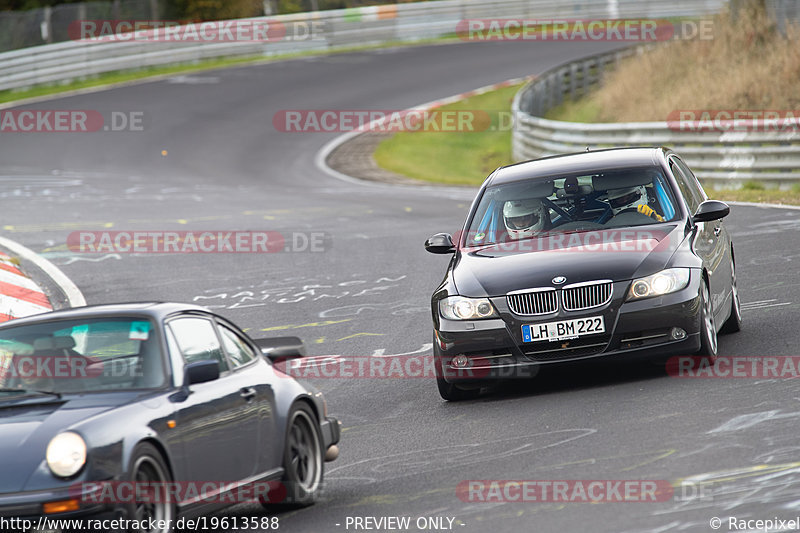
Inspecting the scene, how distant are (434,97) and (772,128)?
17.0 m

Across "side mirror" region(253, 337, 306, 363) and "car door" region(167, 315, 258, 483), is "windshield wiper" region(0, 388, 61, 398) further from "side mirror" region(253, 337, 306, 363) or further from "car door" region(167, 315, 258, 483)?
"side mirror" region(253, 337, 306, 363)

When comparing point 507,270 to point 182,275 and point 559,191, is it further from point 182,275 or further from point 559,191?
point 182,275

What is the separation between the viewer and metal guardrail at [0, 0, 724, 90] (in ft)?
132

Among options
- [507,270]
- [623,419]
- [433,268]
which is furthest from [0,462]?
[433,268]

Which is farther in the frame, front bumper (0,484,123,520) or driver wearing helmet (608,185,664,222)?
driver wearing helmet (608,185,664,222)

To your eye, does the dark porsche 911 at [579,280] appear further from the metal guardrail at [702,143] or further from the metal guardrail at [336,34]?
the metal guardrail at [336,34]

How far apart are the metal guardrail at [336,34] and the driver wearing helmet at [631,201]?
31.8 metres

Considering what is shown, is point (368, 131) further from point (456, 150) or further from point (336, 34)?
point (336, 34)

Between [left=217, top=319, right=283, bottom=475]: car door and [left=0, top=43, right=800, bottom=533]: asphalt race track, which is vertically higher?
[left=217, top=319, right=283, bottom=475]: car door

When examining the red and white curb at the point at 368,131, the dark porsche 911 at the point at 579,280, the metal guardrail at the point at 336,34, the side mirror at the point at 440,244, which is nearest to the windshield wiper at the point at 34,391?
the dark porsche 911 at the point at 579,280

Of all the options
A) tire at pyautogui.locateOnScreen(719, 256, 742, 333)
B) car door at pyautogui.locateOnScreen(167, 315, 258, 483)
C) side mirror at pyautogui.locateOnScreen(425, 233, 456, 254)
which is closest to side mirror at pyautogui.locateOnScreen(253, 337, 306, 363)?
car door at pyautogui.locateOnScreen(167, 315, 258, 483)

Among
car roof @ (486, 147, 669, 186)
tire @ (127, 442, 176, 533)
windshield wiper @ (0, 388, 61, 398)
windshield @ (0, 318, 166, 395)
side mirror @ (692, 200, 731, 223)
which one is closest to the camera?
tire @ (127, 442, 176, 533)

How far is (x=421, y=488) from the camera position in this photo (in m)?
7.23

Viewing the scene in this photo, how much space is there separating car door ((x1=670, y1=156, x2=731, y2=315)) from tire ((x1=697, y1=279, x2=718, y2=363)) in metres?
0.15
